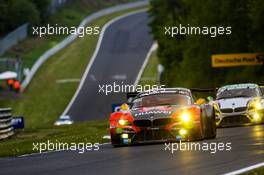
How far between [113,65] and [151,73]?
17.8 ft

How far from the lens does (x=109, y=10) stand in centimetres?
10775

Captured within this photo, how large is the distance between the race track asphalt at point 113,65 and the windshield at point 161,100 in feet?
125

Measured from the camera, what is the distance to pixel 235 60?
4991 centimetres

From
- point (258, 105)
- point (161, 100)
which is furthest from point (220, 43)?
point (161, 100)

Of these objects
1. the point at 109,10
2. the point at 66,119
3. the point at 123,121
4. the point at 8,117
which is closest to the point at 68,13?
the point at 109,10

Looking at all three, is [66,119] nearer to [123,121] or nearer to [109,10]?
[123,121]

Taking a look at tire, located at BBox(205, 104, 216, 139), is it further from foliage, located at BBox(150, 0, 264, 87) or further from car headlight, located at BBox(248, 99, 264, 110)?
foliage, located at BBox(150, 0, 264, 87)

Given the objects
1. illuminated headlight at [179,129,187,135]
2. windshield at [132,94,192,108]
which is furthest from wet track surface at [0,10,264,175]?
windshield at [132,94,192,108]

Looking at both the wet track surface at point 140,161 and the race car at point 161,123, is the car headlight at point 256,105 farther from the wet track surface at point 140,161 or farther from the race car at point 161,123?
the wet track surface at point 140,161

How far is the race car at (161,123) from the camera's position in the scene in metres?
18.8

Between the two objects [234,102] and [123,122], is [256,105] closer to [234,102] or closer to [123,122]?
[234,102]

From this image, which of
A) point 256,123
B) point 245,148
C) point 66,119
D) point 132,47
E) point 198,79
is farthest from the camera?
point 132,47

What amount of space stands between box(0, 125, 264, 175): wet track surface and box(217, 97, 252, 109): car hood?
27.5ft

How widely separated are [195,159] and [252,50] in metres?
43.8
